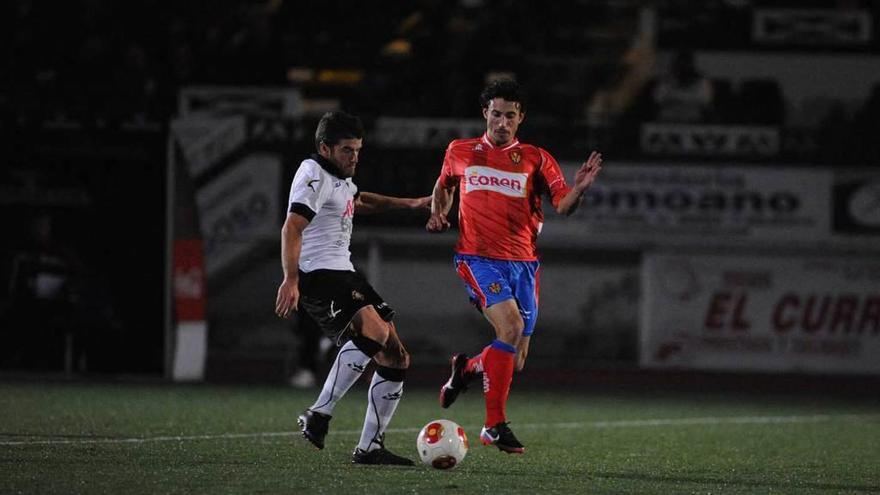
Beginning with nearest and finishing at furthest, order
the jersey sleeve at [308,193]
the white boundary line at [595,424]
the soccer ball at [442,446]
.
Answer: the soccer ball at [442,446] → the jersey sleeve at [308,193] → the white boundary line at [595,424]

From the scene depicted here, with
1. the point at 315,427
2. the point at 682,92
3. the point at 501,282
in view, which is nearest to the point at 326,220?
the point at 315,427

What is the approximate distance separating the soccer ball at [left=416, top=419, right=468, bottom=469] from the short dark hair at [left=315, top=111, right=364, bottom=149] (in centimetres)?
162

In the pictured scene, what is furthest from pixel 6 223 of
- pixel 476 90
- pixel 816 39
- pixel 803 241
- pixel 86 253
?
pixel 816 39

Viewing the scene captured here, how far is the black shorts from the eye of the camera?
801 centimetres

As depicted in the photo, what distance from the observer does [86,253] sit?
1684 cm

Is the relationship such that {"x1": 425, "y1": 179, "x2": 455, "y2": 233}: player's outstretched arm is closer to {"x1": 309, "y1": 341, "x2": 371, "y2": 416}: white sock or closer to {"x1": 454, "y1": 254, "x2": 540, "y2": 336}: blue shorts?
{"x1": 454, "y1": 254, "x2": 540, "y2": 336}: blue shorts

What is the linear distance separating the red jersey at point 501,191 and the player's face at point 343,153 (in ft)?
3.50

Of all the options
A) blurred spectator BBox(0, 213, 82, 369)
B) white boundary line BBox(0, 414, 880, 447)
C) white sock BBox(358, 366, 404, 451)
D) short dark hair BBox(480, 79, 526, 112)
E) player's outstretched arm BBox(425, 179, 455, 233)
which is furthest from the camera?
blurred spectator BBox(0, 213, 82, 369)

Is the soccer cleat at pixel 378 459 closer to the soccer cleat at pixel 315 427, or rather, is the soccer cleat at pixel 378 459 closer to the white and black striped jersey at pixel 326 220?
the soccer cleat at pixel 315 427

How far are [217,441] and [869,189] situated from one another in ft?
36.5

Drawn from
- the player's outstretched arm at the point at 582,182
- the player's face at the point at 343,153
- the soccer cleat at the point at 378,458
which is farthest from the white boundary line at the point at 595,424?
the player's outstretched arm at the point at 582,182

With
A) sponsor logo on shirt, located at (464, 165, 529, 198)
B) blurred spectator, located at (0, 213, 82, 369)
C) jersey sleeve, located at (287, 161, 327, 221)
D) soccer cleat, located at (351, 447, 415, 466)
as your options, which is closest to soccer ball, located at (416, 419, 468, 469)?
soccer cleat, located at (351, 447, 415, 466)

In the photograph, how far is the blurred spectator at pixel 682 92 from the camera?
60.7 feet

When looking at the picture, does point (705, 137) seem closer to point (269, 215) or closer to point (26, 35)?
point (269, 215)
